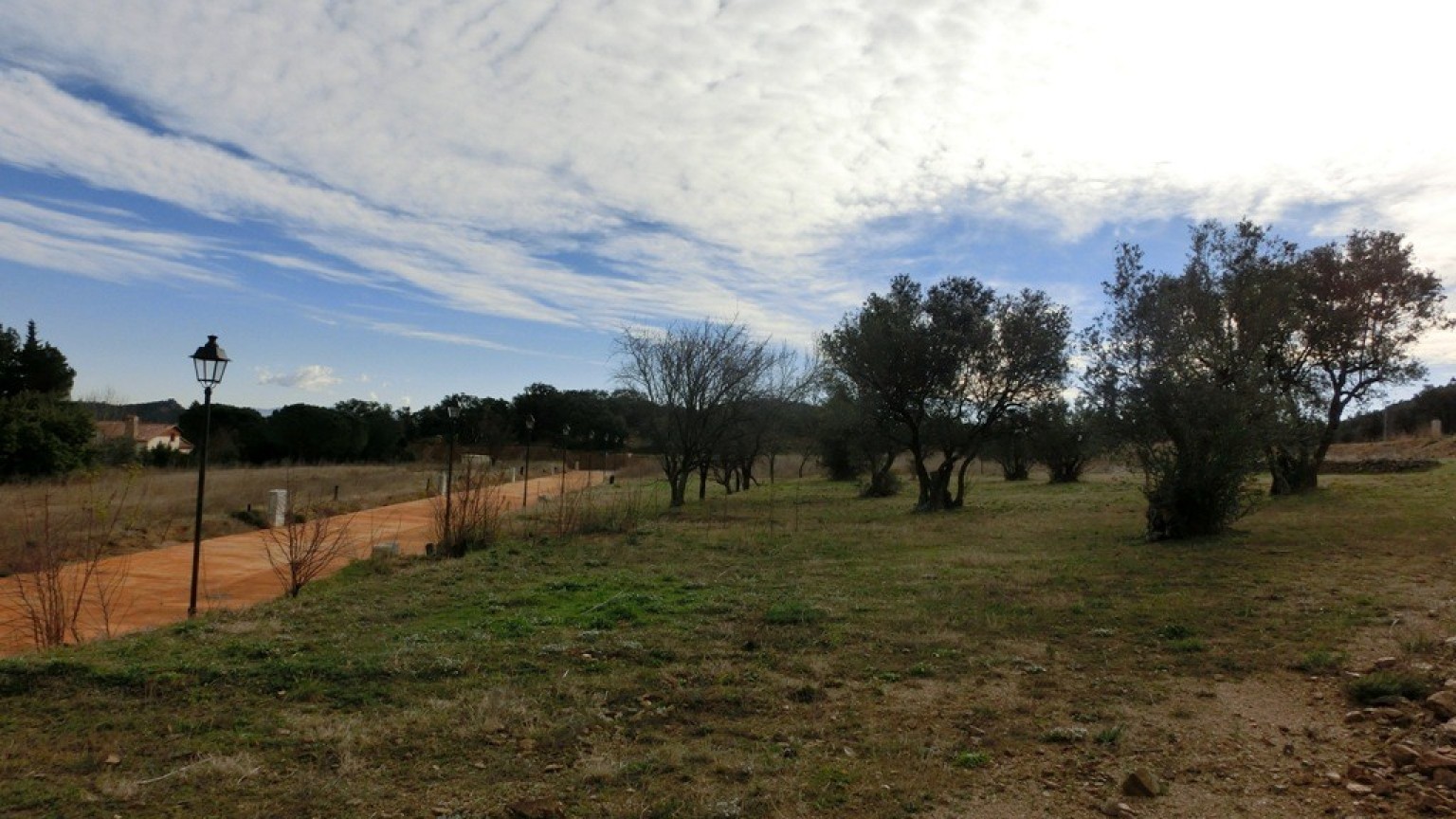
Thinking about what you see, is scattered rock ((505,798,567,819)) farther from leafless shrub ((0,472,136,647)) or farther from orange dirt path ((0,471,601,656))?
orange dirt path ((0,471,601,656))

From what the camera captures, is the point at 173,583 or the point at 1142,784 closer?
the point at 1142,784

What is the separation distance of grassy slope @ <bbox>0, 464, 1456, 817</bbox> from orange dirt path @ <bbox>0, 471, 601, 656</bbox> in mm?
1198

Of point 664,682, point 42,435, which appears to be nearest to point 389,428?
point 42,435

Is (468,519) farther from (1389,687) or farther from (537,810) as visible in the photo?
(1389,687)

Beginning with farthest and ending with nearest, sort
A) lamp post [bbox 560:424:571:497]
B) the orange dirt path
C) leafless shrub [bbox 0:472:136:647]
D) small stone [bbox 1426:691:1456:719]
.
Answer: lamp post [bbox 560:424:571:497] → the orange dirt path → leafless shrub [bbox 0:472:136:647] → small stone [bbox 1426:691:1456:719]

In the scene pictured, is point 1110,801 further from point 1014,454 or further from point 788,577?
point 1014,454

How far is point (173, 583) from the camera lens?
11.5 m

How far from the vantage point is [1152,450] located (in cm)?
1428

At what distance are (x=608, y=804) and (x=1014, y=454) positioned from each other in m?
31.1

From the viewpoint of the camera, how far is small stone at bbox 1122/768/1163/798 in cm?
383

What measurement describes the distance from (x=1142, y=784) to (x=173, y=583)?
1223 cm

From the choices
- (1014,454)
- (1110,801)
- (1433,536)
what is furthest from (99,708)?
(1014,454)

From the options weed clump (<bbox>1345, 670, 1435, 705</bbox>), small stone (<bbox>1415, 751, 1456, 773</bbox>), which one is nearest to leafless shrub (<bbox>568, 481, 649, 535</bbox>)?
weed clump (<bbox>1345, 670, 1435, 705</bbox>)

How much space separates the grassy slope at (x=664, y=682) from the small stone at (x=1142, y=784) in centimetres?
26
